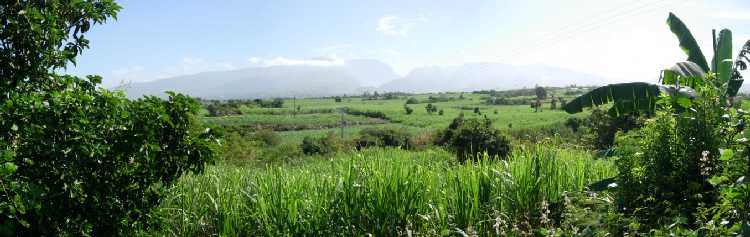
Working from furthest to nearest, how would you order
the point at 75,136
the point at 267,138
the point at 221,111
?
the point at 221,111, the point at 267,138, the point at 75,136

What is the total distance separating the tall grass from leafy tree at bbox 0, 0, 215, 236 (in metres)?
0.65

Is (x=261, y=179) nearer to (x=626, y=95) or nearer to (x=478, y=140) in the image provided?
(x=626, y=95)

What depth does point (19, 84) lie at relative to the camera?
4.19 m

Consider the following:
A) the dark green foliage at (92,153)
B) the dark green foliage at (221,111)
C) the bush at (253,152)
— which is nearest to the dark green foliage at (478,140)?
the bush at (253,152)

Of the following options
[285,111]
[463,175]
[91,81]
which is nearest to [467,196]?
[463,175]

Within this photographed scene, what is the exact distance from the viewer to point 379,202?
16.5ft

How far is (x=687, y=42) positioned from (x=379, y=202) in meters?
8.01

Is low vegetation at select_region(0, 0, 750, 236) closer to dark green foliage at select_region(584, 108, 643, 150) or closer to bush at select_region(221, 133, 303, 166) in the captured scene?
dark green foliage at select_region(584, 108, 643, 150)

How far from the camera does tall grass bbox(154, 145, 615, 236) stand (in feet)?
16.4

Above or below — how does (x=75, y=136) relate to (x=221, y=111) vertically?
above

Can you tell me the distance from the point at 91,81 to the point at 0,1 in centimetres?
91

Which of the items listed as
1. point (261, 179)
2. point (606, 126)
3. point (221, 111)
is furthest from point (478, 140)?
point (221, 111)

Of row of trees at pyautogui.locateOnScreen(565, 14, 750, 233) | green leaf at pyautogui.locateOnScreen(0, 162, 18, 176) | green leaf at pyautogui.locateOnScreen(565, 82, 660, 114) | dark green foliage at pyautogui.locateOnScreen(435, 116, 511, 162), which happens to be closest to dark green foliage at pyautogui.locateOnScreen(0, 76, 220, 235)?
green leaf at pyautogui.locateOnScreen(0, 162, 18, 176)

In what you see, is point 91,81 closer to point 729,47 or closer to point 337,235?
point 337,235
